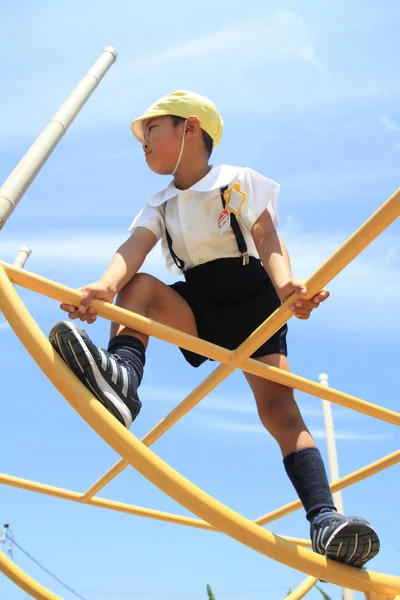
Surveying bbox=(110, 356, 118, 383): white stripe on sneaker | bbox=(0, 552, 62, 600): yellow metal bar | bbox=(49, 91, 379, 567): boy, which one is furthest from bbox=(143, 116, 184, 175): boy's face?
bbox=(0, 552, 62, 600): yellow metal bar

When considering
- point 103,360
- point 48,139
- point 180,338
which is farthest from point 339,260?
point 48,139

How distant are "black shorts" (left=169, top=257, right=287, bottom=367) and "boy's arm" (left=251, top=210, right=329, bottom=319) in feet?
0.62

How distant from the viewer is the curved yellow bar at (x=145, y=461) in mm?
1454

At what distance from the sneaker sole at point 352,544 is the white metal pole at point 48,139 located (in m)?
1.43

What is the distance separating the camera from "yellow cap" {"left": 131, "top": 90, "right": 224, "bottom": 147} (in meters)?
2.46

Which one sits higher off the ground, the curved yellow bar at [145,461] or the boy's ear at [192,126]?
the boy's ear at [192,126]

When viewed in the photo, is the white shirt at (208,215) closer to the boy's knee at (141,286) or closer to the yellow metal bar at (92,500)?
the boy's knee at (141,286)

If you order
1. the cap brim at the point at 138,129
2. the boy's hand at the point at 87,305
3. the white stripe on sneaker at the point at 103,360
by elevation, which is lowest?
the white stripe on sneaker at the point at 103,360

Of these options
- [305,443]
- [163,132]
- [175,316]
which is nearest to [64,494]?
[175,316]

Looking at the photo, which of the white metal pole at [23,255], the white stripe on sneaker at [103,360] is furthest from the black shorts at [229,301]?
the white metal pole at [23,255]

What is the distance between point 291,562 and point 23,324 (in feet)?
2.68

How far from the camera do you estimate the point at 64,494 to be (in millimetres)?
2494

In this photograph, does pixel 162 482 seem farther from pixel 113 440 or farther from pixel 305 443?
pixel 305 443

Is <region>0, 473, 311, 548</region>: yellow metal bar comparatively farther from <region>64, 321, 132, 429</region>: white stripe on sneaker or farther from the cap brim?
the cap brim
